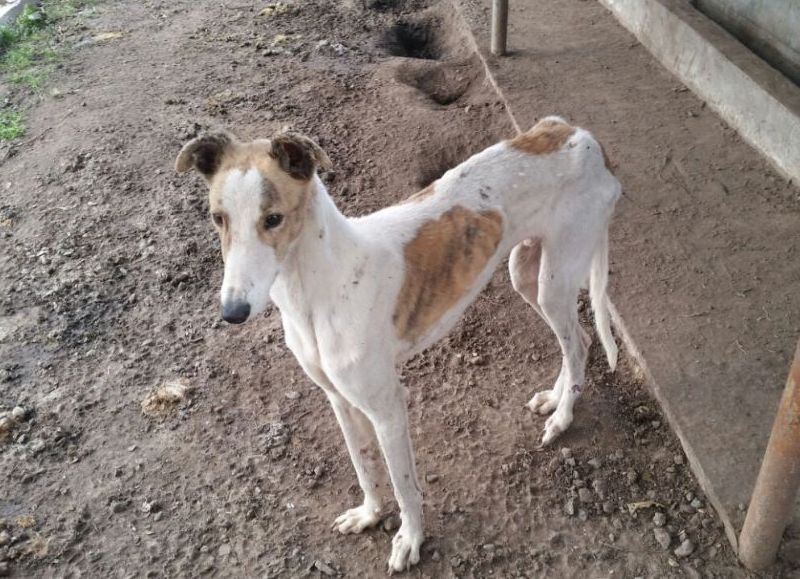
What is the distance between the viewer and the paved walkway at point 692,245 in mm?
3387

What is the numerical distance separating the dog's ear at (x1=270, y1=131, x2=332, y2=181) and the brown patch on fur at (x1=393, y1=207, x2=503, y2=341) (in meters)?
0.64

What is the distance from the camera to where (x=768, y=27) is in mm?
5672

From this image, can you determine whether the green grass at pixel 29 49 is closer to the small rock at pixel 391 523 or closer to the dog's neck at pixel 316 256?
the dog's neck at pixel 316 256

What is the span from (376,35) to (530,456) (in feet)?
20.6

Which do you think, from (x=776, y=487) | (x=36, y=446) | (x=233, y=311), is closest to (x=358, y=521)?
(x=233, y=311)

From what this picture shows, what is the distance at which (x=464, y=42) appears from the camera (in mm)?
7539

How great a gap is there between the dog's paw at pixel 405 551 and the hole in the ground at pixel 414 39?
6.27 m

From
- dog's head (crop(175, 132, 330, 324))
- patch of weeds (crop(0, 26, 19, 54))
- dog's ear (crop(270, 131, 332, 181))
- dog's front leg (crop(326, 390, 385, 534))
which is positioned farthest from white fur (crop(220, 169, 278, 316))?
patch of weeds (crop(0, 26, 19, 54))

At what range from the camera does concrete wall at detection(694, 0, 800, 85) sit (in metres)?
5.38

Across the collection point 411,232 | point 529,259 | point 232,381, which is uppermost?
point 411,232

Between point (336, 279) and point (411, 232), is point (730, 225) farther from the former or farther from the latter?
point (336, 279)

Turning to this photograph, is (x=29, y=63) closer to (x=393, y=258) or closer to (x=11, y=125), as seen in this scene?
(x=11, y=125)

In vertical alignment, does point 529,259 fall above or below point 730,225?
above

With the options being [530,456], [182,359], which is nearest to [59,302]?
[182,359]
